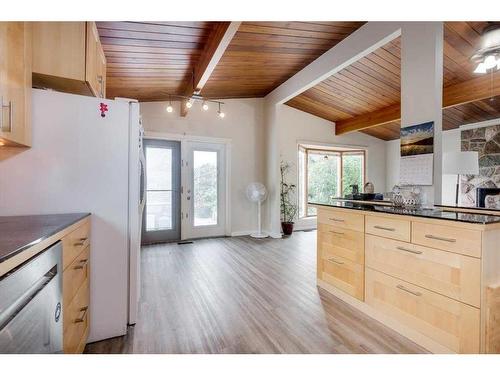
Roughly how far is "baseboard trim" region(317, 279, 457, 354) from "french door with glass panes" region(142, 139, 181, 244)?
10.2ft

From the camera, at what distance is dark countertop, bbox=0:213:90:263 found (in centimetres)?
83

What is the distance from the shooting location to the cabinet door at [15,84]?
1.23 metres

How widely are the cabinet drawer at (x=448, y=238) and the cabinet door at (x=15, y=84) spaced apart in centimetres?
240

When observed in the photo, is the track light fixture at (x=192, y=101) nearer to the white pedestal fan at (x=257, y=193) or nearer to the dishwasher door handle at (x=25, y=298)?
the white pedestal fan at (x=257, y=193)

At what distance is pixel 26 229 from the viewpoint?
1129 millimetres

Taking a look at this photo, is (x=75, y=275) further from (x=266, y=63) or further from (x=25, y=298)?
(x=266, y=63)

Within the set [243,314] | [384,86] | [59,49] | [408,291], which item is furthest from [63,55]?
[384,86]

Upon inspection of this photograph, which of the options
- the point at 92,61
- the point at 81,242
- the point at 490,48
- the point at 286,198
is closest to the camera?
the point at 81,242

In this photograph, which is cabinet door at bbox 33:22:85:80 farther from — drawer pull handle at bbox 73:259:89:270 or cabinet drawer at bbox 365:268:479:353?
cabinet drawer at bbox 365:268:479:353

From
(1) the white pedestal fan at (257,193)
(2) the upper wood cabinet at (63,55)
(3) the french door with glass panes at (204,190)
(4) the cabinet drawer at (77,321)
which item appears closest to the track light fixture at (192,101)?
(3) the french door with glass panes at (204,190)

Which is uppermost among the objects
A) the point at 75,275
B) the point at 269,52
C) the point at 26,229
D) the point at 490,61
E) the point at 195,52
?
the point at 269,52

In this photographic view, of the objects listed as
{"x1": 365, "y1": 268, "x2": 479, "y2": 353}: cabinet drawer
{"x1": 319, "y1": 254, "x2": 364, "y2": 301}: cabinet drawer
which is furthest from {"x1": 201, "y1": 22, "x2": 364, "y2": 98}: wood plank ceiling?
{"x1": 365, "y1": 268, "x2": 479, "y2": 353}: cabinet drawer

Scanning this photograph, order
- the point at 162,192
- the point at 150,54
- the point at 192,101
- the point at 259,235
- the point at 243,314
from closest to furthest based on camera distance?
the point at 243,314
the point at 150,54
the point at 192,101
the point at 162,192
the point at 259,235

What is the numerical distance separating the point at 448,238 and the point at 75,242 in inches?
83.4
